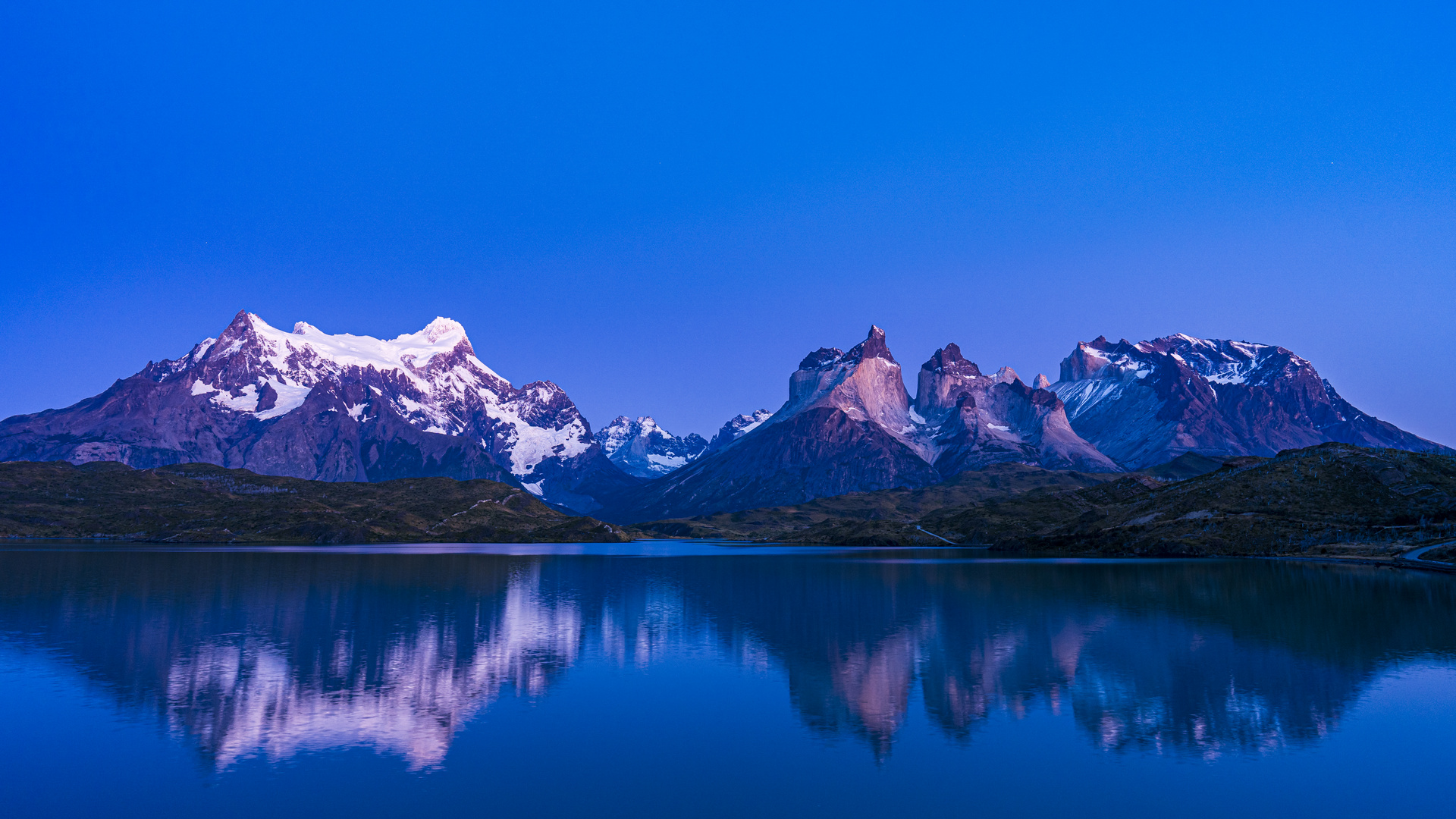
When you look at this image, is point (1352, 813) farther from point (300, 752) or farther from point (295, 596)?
point (295, 596)

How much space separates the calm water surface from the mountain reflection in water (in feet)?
1.34

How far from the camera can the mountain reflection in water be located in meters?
47.4

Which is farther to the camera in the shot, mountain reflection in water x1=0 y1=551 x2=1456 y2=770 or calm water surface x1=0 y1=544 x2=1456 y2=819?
mountain reflection in water x1=0 y1=551 x2=1456 y2=770

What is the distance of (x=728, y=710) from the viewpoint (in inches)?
2028

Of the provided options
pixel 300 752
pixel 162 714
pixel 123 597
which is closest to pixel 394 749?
pixel 300 752

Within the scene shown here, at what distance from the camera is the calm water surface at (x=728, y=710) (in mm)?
35312

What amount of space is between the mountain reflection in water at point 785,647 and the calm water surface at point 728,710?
1.34 feet

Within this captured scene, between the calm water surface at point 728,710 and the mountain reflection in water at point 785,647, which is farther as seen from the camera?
the mountain reflection in water at point 785,647

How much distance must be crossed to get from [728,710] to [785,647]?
24.5m

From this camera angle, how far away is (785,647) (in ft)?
247

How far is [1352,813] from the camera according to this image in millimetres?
33500

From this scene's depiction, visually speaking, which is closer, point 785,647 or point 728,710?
point 728,710

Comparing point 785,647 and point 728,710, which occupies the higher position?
point 785,647

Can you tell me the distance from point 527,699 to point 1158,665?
147 feet
